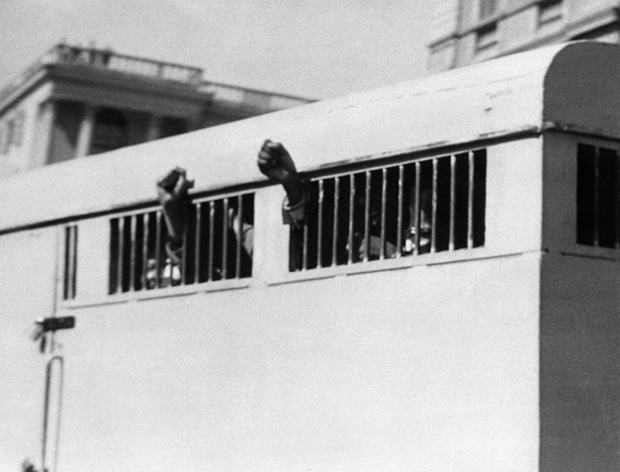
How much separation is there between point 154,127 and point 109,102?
5.28ft

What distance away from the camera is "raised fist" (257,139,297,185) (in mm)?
4953

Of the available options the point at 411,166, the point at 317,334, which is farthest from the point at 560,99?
the point at 317,334

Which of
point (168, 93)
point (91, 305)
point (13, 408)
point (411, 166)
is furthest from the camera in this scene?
point (168, 93)

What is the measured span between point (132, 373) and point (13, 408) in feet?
3.52

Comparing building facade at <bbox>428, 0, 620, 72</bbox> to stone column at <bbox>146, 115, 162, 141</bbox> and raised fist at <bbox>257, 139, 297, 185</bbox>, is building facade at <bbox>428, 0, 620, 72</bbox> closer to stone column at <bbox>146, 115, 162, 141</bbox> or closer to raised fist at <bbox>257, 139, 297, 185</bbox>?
raised fist at <bbox>257, 139, 297, 185</bbox>

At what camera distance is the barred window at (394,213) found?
451 centimetres

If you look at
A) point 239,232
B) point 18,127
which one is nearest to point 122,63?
point 18,127

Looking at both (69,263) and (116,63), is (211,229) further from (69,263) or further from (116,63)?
(116,63)

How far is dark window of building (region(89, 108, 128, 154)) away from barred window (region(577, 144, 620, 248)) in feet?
A: 141

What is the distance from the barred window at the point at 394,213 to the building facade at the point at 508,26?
13.4 m

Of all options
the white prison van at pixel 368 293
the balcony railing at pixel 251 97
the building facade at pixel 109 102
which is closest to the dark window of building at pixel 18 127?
the building facade at pixel 109 102

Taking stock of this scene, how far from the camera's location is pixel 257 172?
5211 millimetres

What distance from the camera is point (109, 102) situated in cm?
4772

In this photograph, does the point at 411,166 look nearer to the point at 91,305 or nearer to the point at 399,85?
the point at 399,85
